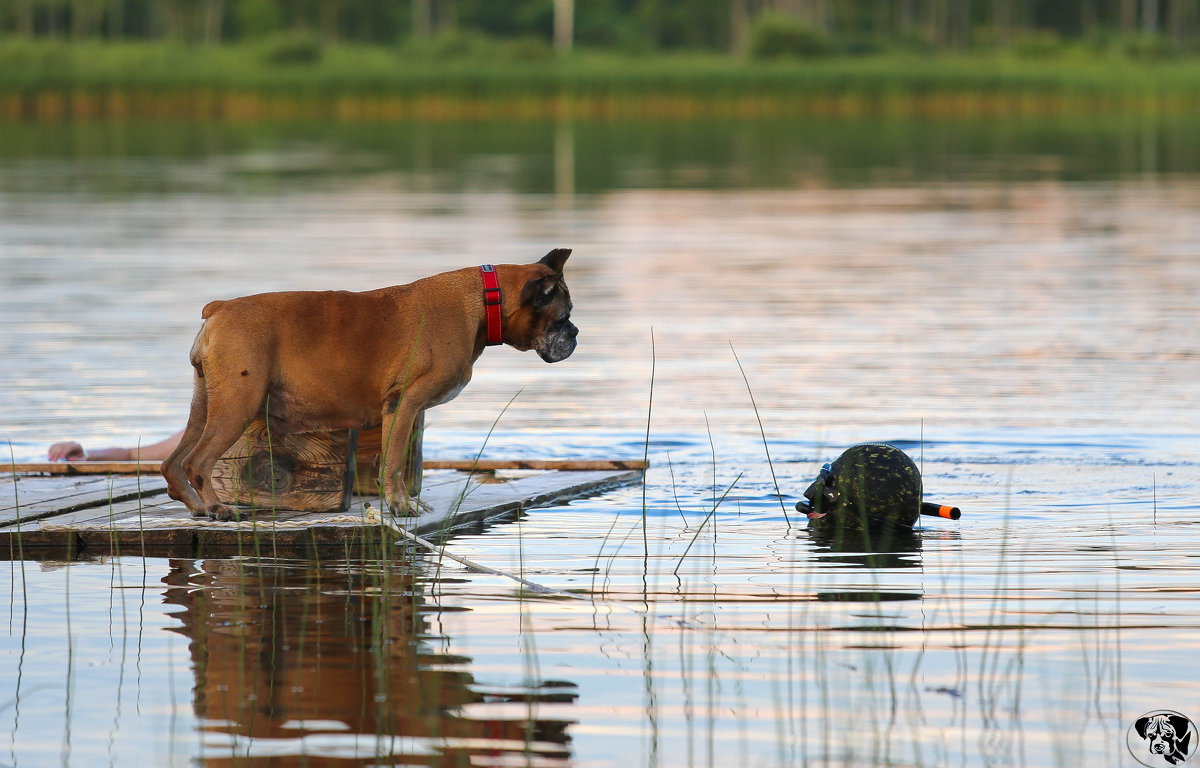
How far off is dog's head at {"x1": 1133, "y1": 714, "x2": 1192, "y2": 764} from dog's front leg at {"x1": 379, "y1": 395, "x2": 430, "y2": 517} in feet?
13.4

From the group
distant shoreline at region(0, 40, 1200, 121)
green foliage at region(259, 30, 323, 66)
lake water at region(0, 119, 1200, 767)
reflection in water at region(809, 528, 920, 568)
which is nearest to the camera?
lake water at region(0, 119, 1200, 767)

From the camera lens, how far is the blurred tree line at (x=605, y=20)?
4368 inches

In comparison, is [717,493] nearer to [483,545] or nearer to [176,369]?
[483,545]

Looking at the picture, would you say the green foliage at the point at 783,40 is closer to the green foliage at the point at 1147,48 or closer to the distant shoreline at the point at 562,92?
the distant shoreline at the point at 562,92

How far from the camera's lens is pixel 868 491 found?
31.0 ft

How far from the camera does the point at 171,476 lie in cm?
923

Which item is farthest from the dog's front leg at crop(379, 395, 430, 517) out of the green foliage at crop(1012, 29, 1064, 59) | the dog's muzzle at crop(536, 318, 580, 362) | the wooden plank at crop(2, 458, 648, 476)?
the green foliage at crop(1012, 29, 1064, 59)

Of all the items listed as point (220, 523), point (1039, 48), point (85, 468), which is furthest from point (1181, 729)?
point (1039, 48)

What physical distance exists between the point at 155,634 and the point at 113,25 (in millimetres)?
117483

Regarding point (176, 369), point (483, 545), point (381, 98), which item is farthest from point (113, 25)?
point (483, 545)

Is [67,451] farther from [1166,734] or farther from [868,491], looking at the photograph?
[1166,734]

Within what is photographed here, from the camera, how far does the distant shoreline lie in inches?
2461

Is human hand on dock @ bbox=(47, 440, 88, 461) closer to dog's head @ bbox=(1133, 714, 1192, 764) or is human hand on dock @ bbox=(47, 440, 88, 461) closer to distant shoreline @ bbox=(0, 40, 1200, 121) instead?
dog's head @ bbox=(1133, 714, 1192, 764)

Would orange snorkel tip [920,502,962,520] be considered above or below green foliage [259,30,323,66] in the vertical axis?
below
